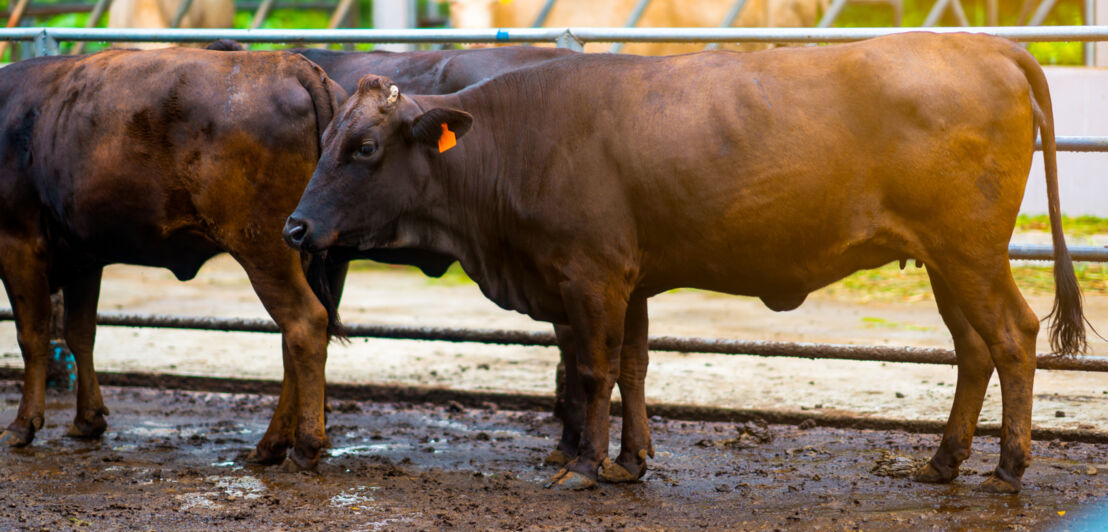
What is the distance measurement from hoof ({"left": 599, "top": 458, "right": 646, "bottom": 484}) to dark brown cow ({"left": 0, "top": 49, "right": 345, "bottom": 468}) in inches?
45.8

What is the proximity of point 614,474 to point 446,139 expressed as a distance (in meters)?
1.42

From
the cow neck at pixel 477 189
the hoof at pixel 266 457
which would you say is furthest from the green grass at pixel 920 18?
the cow neck at pixel 477 189

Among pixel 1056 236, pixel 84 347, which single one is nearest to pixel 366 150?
pixel 84 347

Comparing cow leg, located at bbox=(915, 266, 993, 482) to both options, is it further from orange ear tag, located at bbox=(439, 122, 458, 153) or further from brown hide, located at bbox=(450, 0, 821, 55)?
brown hide, located at bbox=(450, 0, 821, 55)

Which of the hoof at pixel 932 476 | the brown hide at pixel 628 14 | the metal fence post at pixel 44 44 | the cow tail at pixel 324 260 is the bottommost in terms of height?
the hoof at pixel 932 476

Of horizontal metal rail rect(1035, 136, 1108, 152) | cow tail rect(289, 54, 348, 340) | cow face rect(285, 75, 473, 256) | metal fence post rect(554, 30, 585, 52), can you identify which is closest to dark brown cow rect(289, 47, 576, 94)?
metal fence post rect(554, 30, 585, 52)

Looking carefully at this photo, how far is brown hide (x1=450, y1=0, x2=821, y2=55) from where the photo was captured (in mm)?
12734

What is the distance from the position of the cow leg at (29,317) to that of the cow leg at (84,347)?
20 centimetres

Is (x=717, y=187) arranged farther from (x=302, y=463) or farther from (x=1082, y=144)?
(x=302, y=463)

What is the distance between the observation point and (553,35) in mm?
5598

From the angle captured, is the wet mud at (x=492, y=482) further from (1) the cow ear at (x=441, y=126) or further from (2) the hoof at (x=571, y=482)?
(1) the cow ear at (x=441, y=126)

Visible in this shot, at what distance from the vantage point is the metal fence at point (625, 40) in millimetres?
5113

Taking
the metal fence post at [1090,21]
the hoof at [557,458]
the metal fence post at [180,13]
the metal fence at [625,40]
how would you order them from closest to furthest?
the hoof at [557,458] < the metal fence at [625,40] < the metal fence post at [1090,21] < the metal fence post at [180,13]

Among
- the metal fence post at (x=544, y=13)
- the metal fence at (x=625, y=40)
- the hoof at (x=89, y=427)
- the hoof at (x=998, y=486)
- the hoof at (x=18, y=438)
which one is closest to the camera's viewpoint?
the hoof at (x=998, y=486)
